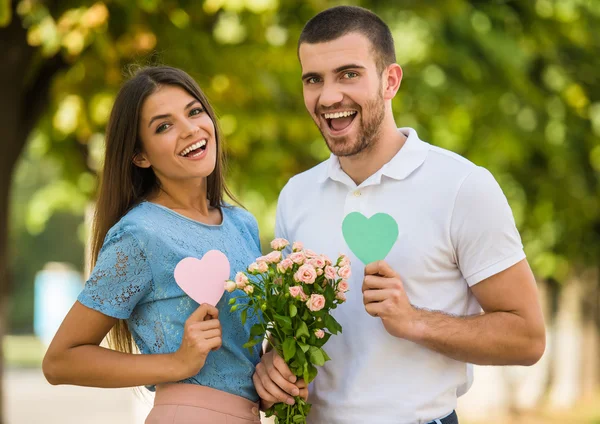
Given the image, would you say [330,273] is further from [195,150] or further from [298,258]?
[195,150]

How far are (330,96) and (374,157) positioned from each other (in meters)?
0.29

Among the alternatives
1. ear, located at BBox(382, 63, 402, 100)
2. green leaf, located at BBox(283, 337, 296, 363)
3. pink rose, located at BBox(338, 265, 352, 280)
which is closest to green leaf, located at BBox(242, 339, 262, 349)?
green leaf, located at BBox(283, 337, 296, 363)

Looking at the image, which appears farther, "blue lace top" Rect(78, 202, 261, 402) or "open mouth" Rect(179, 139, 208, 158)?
"open mouth" Rect(179, 139, 208, 158)

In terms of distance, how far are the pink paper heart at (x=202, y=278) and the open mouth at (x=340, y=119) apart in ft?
2.22

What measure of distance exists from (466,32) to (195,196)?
546 centimetres

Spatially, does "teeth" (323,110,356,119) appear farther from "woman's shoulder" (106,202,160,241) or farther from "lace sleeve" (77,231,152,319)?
"lace sleeve" (77,231,152,319)

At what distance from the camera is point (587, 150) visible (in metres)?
9.90

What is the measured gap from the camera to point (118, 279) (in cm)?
286

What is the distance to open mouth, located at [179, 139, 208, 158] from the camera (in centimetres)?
312

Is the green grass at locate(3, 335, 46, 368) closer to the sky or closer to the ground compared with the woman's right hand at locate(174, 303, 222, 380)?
closer to the sky

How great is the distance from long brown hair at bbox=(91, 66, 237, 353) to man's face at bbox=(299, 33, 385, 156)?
1.56 feet

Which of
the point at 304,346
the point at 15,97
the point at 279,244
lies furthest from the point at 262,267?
the point at 15,97

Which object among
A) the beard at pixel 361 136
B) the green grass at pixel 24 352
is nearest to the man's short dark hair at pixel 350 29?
the beard at pixel 361 136

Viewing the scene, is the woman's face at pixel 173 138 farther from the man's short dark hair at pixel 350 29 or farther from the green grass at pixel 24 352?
the green grass at pixel 24 352
